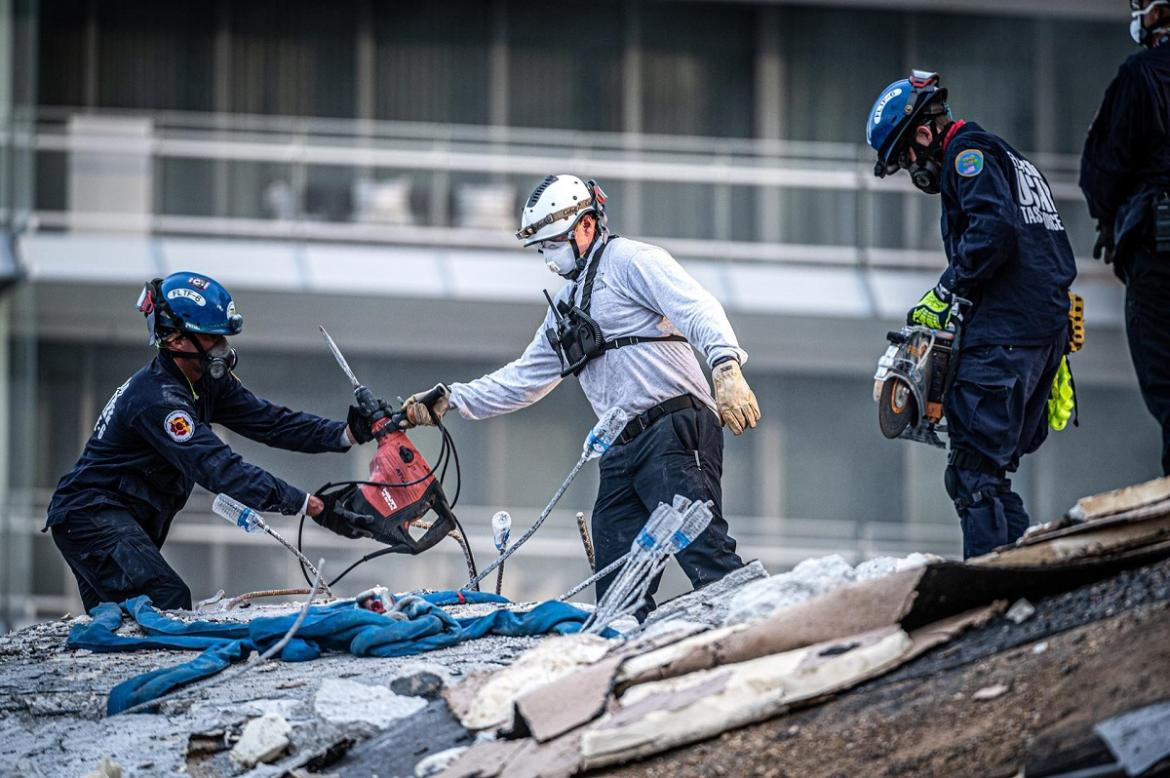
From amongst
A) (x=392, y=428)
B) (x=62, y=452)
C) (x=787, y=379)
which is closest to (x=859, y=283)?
(x=787, y=379)

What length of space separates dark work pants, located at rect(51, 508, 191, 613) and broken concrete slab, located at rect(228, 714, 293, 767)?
1.95 meters

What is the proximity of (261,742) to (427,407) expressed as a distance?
2471 millimetres

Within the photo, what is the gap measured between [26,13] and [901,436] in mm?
9178

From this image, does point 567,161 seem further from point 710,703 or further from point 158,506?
point 710,703

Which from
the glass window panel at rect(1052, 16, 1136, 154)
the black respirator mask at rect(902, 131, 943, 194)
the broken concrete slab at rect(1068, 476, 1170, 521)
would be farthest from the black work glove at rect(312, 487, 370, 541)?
the glass window panel at rect(1052, 16, 1136, 154)

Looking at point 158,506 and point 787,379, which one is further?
point 787,379

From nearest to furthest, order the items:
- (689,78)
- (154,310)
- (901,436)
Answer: (901,436) < (154,310) < (689,78)

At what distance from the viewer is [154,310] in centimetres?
673

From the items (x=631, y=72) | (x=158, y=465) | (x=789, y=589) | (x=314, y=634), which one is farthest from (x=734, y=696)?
(x=631, y=72)

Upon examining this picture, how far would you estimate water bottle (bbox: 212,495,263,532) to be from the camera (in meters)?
6.38

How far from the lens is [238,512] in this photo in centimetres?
641

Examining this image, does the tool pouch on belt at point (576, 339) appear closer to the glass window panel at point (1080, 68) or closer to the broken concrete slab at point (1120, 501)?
the broken concrete slab at point (1120, 501)

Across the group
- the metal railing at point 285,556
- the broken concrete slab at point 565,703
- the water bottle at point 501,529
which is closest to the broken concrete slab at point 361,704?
the broken concrete slab at point 565,703

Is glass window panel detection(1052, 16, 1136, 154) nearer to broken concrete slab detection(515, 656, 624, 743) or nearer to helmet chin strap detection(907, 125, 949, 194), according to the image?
helmet chin strap detection(907, 125, 949, 194)
